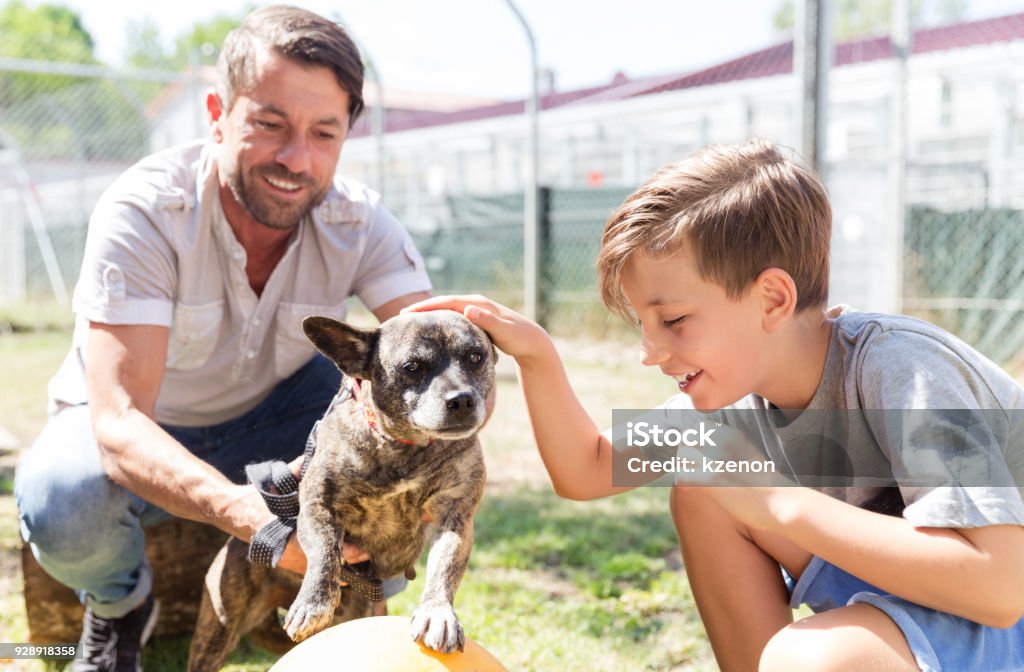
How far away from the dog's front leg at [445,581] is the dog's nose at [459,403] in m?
0.27

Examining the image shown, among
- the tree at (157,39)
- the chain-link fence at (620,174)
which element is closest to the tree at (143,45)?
the tree at (157,39)

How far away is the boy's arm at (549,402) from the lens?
253cm

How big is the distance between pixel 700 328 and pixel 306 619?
45.8 inches

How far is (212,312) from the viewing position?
3131mm

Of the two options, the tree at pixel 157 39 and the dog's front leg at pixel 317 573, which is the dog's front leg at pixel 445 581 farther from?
the tree at pixel 157 39

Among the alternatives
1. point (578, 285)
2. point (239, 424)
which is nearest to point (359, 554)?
Result: point (239, 424)

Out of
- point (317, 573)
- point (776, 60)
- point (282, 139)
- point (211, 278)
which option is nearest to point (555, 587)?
point (317, 573)

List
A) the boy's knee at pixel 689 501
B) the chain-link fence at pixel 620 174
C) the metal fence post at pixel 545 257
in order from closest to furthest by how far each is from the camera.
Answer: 1. the boy's knee at pixel 689 501
2. the chain-link fence at pixel 620 174
3. the metal fence post at pixel 545 257

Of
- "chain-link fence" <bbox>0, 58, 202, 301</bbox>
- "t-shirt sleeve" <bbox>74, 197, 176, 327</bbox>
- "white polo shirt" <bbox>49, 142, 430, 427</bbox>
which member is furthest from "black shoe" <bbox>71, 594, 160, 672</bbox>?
"chain-link fence" <bbox>0, 58, 202, 301</bbox>

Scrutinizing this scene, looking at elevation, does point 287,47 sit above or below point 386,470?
above

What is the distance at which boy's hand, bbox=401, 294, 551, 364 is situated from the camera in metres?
2.52

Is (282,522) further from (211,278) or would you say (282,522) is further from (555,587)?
(555,587)

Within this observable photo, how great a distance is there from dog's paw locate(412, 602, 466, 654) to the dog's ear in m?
0.75

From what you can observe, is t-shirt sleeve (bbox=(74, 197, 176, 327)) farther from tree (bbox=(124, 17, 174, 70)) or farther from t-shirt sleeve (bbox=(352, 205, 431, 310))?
tree (bbox=(124, 17, 174, 70))
